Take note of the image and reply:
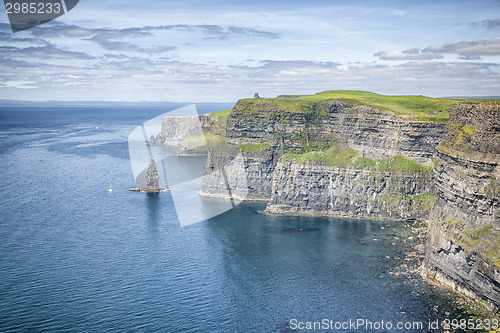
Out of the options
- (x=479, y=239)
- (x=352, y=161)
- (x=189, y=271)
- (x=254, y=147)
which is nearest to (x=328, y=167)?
(x=352, y=161)

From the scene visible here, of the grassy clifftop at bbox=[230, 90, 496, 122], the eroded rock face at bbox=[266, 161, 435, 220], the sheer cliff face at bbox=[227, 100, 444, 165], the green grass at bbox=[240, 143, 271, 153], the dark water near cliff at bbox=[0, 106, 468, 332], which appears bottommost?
the dark water near cliff at bbox=[0, 106, 468, 332]

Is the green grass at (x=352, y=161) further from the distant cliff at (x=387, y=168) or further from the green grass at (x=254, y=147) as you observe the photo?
the green grass at (x=254, y=147)

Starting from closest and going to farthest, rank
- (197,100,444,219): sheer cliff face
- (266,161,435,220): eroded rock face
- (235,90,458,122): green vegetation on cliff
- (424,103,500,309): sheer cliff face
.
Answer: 1. (424,103,500,309): sheer cliff face
2. (266,161,435,220): eroded rock face
3. (197,100,444,219): sheer cliff face
4. (235,90,458,122): green vegetation on cliff

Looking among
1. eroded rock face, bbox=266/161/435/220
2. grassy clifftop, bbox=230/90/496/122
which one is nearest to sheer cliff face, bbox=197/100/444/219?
eroded rock face, bbox=266/161/435/220

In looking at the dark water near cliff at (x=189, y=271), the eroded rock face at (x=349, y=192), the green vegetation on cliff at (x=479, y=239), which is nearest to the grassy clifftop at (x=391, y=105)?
the eroded rock face at (x=349, y=192)

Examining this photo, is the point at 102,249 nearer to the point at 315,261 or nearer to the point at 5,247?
the point at 5,247

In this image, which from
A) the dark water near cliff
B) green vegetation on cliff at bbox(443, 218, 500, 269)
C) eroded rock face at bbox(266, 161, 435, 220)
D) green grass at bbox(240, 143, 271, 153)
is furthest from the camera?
green grass at bbox(240, 143, 271, 153)

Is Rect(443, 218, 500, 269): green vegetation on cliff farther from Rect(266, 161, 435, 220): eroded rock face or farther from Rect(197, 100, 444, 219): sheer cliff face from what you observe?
Rect(197, 100, 444, 219): sheer cliff face
